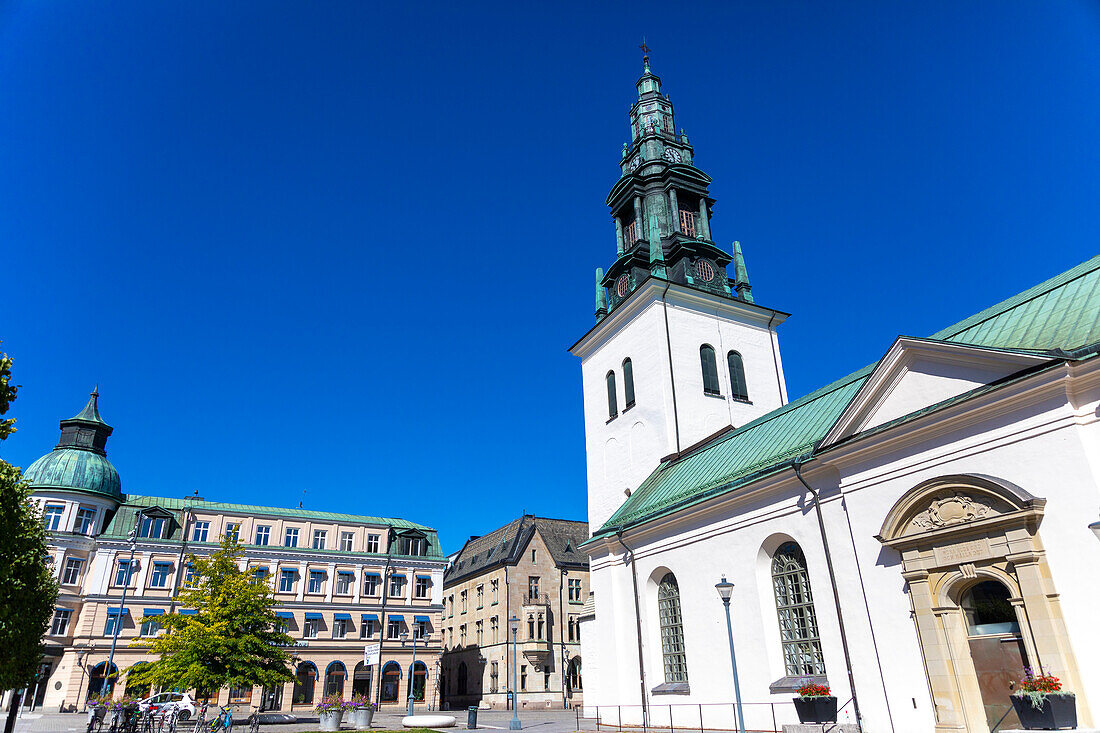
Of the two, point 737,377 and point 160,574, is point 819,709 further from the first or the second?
point 160,574

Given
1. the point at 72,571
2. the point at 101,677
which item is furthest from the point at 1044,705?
the point at 72,571

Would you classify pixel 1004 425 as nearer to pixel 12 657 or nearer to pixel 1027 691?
pixel 1027 691

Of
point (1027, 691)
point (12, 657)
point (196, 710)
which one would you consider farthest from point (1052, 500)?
point (196, 710)

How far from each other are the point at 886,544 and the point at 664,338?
60.8 ft

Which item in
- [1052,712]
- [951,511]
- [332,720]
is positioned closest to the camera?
[1052,712]

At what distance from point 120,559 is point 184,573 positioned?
4117mm

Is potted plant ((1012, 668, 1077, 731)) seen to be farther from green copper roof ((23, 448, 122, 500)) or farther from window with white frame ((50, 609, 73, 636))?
green copper roof ((23, 448, 122, 500))

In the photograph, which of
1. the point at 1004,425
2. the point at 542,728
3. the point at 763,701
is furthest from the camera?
the point at 542,728

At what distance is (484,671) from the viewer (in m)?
58.0

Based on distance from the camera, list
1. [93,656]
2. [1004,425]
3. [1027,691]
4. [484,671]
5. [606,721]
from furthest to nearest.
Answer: [484,671]
[93,656]
[606,721]
[1004,425]
[1027,691]

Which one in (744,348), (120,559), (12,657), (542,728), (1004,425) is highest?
(744,348)

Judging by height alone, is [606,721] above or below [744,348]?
below

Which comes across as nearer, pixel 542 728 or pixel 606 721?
pixel 606 721

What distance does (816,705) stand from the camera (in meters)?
17.5
